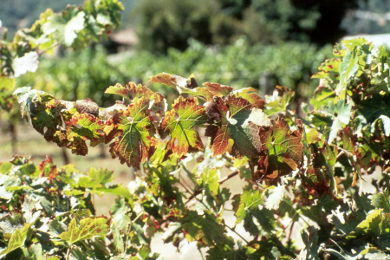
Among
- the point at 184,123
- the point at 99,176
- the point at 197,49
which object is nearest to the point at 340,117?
the point at 184,123

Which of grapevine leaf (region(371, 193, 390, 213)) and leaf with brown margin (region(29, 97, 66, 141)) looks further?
grapevine leaf (region(371, 193, 390, 213))

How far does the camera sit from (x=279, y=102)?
50.4 inches

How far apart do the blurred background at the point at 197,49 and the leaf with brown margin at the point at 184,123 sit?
0.71 m

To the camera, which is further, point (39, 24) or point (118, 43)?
point (118, 43)

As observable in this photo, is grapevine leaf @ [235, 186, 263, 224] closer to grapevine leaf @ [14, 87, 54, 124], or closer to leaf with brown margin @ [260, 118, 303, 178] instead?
leaf with brown margin @ [260, 118, 303, 178]

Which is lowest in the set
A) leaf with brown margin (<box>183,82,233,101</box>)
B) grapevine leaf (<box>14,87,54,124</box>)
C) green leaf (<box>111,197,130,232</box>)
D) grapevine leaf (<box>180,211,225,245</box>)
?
grapevine leaf (<box>180,211,225,245</box>)

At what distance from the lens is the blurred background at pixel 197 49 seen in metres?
9.49

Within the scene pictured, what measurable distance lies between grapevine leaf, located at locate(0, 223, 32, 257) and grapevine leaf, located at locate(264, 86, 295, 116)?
0.74 metres

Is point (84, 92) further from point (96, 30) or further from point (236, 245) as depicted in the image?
point (236, 245)

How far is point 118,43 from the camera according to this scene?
172 feet

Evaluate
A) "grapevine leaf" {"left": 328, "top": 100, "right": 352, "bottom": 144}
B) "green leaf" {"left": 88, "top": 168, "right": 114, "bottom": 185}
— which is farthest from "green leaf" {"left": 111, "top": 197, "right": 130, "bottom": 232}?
"grapevine leaf" {"left": 328, "top": 100, "right": 352, "bottom": 144}

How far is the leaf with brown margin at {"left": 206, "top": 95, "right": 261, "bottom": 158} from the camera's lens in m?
0.79

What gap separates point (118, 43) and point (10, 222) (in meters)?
53.7

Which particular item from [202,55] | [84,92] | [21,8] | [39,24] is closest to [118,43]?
[21,8]
